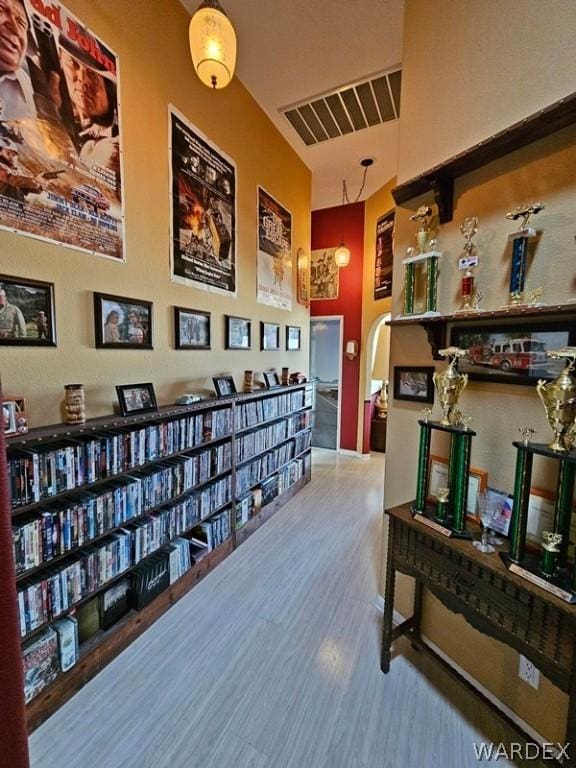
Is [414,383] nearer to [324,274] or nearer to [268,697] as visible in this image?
[268,697]

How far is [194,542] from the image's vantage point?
221 centimetres

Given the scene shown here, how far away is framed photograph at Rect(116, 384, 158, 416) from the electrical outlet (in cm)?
206

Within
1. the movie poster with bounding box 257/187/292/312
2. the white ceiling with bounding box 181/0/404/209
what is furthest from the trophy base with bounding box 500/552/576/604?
the white ceiling with bounding box 181/0/404/209

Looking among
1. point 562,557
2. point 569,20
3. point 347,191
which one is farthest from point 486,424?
point 347,191

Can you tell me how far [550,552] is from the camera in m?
1.05

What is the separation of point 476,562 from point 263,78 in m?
3.53

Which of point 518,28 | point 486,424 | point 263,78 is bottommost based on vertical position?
point 486,424

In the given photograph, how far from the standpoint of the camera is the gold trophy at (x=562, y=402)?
1001 millimetres

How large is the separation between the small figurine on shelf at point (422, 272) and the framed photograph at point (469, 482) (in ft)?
2.34

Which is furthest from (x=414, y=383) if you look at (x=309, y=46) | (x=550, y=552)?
(x=309, y=46)

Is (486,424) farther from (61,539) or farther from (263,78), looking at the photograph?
(263,78)

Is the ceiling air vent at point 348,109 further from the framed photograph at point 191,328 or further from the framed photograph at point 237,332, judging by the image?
the framed photograph at point 191,328


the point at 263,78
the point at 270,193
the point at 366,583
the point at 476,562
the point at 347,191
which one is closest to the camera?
the point at 476,562

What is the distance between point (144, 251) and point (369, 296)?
11.6ft
